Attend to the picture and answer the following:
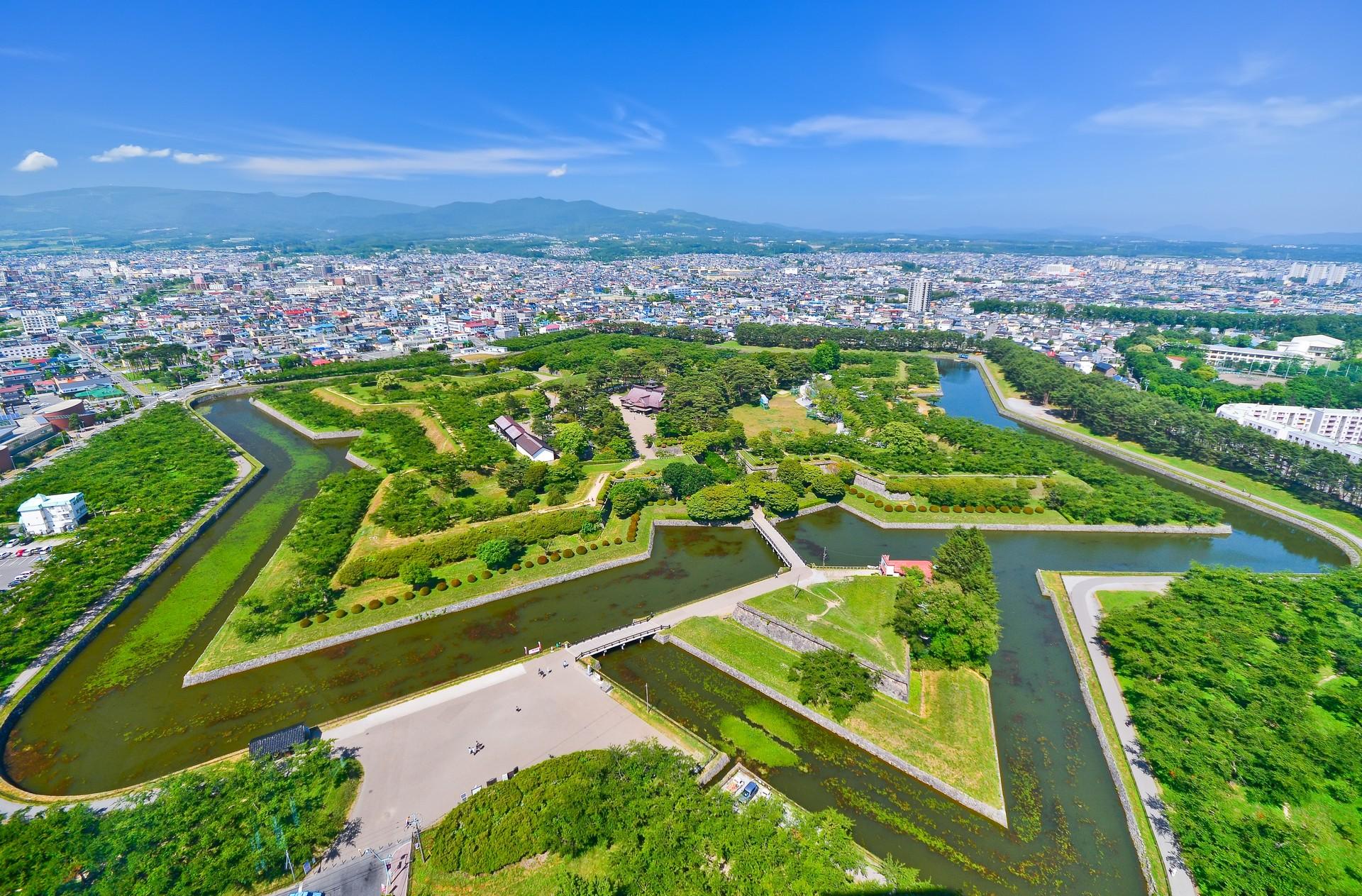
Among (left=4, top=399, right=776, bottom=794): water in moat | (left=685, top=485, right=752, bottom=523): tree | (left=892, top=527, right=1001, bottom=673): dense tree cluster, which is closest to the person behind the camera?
(left=4, top=399, right=776, bottom=794): water in moat

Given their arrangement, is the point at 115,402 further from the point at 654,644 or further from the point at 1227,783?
the point at 1227,783

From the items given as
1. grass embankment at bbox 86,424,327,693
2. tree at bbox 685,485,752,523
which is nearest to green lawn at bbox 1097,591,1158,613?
tree at bbox 685,485,752,523

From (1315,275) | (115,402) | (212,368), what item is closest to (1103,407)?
(115,402)

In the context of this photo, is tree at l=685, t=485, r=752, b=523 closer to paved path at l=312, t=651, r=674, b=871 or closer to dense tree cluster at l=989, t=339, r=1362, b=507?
paved path at l=312, t=651, r=674, b=871

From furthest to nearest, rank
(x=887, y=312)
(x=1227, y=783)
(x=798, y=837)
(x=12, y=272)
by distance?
1. (x=12, y=272)
2. (x=887, y=312)
3. (x=1227, y=783)
4. (x=798, y=837)

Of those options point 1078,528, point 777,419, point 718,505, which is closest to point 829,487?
point 718,505

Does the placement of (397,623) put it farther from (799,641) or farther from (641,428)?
(641,428)
